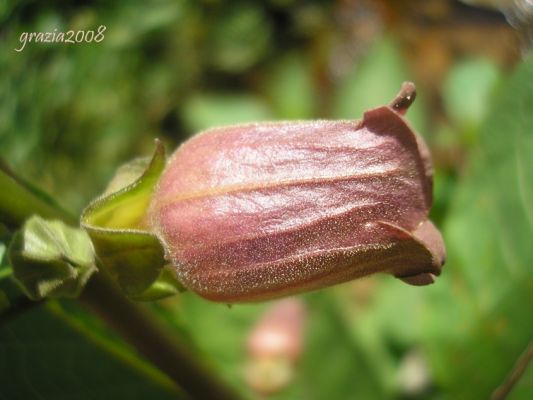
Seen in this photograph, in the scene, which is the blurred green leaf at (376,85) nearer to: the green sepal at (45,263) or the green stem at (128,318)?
the green stem at (128,318)

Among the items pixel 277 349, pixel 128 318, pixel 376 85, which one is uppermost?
pixel 128 318

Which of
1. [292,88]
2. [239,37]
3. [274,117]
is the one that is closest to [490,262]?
[274,117]

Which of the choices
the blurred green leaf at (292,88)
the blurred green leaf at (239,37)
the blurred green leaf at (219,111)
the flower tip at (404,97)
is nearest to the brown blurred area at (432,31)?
the blurred green leaf at (292,88)

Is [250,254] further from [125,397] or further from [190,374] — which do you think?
[125,397]

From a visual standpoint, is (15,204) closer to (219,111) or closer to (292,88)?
(219,111)

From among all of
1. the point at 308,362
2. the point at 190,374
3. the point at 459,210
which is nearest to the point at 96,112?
the point at 308,362

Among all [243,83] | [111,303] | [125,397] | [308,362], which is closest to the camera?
[111,303]

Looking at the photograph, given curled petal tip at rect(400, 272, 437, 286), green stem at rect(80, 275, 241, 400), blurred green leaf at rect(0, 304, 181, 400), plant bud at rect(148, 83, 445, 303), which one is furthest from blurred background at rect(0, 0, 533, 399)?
curled petal tip at rect(400, 272, 437, 286)
